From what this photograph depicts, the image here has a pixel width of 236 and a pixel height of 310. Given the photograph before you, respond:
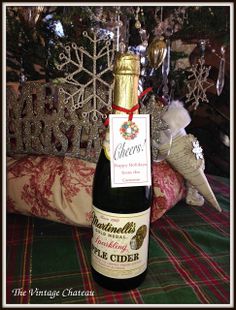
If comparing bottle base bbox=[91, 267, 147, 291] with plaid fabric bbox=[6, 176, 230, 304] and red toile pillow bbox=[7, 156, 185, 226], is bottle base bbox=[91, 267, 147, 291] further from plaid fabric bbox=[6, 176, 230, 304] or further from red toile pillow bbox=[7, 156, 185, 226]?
red toile pillow bbox=[7, 156, 185, 226]

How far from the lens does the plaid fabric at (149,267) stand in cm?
43

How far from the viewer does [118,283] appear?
43 cm

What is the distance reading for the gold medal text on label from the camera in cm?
42

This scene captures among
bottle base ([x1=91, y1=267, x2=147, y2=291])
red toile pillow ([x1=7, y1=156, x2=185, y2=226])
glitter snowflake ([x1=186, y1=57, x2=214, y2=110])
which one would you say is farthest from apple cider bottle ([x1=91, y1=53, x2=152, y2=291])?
glitter snowflake ([x1=186, y1=57, x2=214, y2=110])

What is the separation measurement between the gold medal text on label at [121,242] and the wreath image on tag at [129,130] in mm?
117

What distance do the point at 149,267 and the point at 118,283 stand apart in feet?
A: 0.27

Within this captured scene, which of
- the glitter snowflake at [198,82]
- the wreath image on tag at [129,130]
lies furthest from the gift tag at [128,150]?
the glitter snowflake at [198,82]

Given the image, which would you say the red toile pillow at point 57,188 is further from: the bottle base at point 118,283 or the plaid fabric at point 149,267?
the bottle base at point 118,283

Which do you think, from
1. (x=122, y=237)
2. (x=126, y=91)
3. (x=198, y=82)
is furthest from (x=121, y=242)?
(x=198, y=82)

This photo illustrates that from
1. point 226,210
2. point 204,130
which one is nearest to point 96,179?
point 226,210

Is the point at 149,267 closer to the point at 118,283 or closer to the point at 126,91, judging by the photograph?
the point at 118,283

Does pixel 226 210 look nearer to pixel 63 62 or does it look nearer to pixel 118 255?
pixel 118 255

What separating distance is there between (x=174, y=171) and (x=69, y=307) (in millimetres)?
358

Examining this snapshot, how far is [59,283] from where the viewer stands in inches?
17.5
